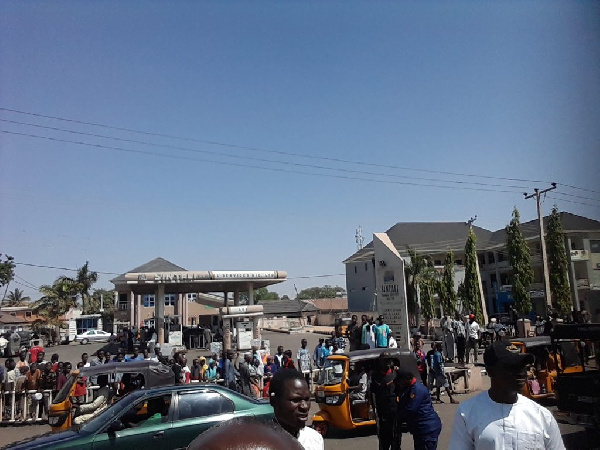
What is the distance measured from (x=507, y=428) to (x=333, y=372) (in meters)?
7.04

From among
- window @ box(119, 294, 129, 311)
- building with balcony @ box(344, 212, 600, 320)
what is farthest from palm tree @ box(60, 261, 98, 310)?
building with balcony @ box(344, 212, 600, 320)

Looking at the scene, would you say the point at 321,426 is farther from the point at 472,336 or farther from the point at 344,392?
the point at 472,336

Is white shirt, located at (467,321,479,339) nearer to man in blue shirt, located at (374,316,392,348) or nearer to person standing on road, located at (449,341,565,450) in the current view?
man in blue shirt, located at (374,316,392,348)

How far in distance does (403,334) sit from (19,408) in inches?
436

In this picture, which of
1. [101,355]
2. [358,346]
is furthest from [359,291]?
[101,355]

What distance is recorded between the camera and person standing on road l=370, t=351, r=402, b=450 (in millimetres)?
6990

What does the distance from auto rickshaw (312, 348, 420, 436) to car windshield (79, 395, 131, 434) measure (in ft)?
12.7

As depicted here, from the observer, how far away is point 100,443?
658 centimetres

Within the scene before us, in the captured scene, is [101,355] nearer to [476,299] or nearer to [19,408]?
[19,408]

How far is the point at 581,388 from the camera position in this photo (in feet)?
26.6

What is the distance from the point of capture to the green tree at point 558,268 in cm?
3050

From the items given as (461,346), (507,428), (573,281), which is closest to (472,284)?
(573,281)

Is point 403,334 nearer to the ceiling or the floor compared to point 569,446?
nearer to the ceiling

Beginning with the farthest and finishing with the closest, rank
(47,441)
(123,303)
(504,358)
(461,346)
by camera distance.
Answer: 1. (123,303)
2. (461,346)
3. (47,441)
4. (504,358)
